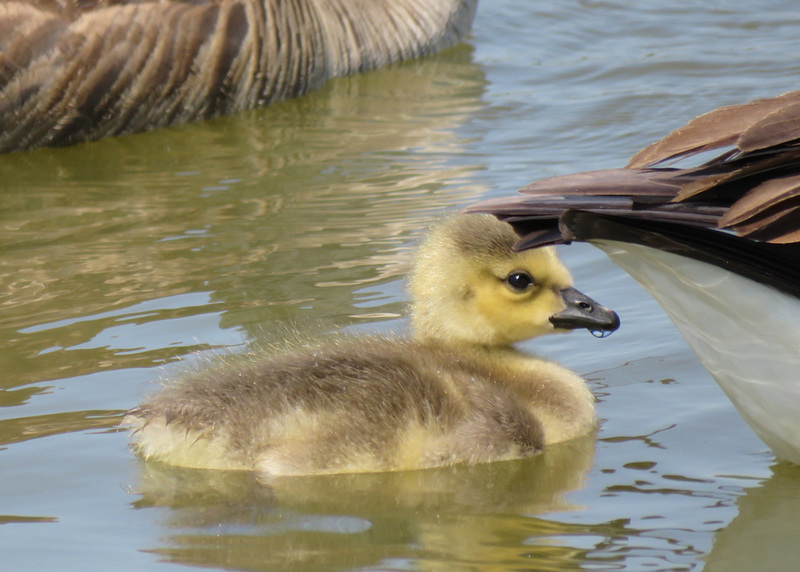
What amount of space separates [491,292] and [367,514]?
88 cm

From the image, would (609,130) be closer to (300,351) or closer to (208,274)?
(208,274)

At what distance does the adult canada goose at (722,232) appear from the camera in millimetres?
3000

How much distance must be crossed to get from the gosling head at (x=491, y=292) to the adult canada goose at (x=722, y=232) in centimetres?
54

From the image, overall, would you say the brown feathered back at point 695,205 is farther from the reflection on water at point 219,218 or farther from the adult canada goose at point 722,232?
the reflection on water at point 219,218

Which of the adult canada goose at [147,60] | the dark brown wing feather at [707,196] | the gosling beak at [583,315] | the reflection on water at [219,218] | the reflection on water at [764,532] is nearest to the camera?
the dark brown wing feather at [707,196]

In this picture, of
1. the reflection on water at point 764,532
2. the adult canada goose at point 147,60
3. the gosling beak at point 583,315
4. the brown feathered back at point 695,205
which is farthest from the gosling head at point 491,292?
the adult canada goose at point 147,60

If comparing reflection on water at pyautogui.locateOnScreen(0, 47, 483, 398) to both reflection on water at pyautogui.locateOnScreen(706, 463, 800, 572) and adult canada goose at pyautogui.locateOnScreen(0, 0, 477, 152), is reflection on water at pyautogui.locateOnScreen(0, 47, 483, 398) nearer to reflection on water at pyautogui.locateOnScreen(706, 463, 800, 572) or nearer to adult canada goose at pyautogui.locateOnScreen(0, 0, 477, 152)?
adult canada goose at pyautogui.locateOnScreen(0, 0, 477, 152)

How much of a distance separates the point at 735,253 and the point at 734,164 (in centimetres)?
23

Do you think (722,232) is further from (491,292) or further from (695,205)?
(491,292)

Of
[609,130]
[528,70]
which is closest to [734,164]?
[609,130]

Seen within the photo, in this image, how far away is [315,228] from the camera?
5793mm

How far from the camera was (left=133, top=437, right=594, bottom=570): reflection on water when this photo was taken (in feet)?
10.5

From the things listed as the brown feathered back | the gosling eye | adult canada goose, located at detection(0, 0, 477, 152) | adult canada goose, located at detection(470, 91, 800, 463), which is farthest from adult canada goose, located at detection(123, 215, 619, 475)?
adult canada goose, located at detection(0, 0, 477, 152)

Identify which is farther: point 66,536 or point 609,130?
point 609,130
